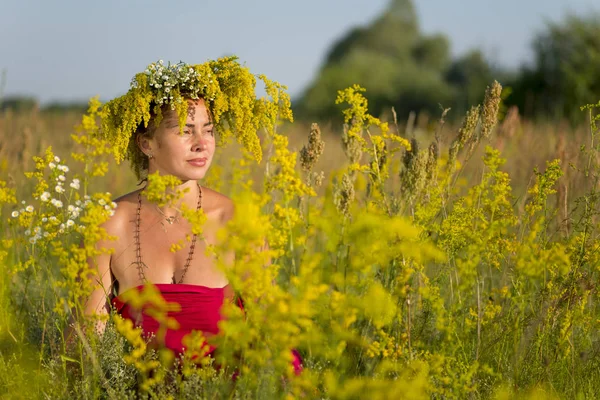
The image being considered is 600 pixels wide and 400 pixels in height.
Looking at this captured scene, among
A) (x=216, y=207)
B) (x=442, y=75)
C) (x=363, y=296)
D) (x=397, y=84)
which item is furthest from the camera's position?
(x=442, y=75)

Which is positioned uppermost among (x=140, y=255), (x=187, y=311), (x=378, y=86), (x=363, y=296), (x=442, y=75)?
(x=442, y=75)

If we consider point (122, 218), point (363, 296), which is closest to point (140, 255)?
point (122, 218)

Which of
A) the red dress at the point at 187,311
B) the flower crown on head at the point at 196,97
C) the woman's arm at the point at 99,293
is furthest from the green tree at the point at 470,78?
the woman's arm at the point at 99,293

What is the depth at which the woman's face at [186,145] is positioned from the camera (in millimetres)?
3367

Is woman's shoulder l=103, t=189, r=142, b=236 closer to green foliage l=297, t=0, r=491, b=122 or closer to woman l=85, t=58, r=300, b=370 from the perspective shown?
woman l=85, t=58, r=300, b=370

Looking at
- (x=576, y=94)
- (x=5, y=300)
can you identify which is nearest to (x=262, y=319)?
(x=5, y=300)

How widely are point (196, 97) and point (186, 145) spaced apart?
0.25m

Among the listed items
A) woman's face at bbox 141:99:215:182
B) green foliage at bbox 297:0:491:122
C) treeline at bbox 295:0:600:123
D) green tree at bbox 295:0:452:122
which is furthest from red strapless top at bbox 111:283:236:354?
green tree at bbox 295:0:452:122

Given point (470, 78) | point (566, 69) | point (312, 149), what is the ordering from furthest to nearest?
point (470, 78) < point (566, 69) < point (312, 149)

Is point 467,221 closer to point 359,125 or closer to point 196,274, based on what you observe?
point 359,125

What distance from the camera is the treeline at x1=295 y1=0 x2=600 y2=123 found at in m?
18.4

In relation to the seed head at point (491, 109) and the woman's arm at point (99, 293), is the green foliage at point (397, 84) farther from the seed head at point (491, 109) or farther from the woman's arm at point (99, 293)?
the woman's arm at point (99, 293)

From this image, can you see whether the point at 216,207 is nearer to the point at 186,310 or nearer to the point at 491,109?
the point at 186,310

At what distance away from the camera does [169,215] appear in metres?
3.49
